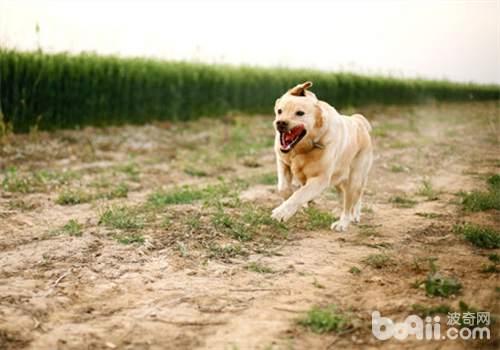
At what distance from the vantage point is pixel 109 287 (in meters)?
3.07

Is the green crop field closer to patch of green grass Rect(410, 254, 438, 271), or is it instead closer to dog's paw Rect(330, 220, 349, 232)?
dog's paw Rect(330, 220, 349, 232)

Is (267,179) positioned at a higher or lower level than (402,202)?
higher

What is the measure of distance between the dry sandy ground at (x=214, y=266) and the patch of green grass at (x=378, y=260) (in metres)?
0.06

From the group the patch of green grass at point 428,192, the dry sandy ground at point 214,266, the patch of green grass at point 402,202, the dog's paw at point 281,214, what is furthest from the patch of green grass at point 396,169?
the dog's paw at point 281,214

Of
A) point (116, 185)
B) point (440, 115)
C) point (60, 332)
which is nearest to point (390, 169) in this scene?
point (116, 185)

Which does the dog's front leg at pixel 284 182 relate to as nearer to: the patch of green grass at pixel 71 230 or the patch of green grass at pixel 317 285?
the patch of green grass at pixel 317 285

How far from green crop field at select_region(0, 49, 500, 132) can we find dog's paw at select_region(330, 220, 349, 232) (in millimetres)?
7615

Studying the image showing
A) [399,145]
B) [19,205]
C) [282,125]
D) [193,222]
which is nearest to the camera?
[282,125]

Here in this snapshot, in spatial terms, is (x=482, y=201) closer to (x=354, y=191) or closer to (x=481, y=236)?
(x=481, y=236)

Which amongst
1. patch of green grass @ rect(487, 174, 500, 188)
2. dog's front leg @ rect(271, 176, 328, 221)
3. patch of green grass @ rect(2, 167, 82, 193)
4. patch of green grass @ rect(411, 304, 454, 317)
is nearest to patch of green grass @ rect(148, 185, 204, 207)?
patch of green grass @ rect(2, 167, 82, 193)

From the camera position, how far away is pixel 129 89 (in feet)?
36.8

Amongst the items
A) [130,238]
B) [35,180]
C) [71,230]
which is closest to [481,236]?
[130,238]

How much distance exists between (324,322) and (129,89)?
1001cm

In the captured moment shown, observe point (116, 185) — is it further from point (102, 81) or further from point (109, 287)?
point (102, 81)
